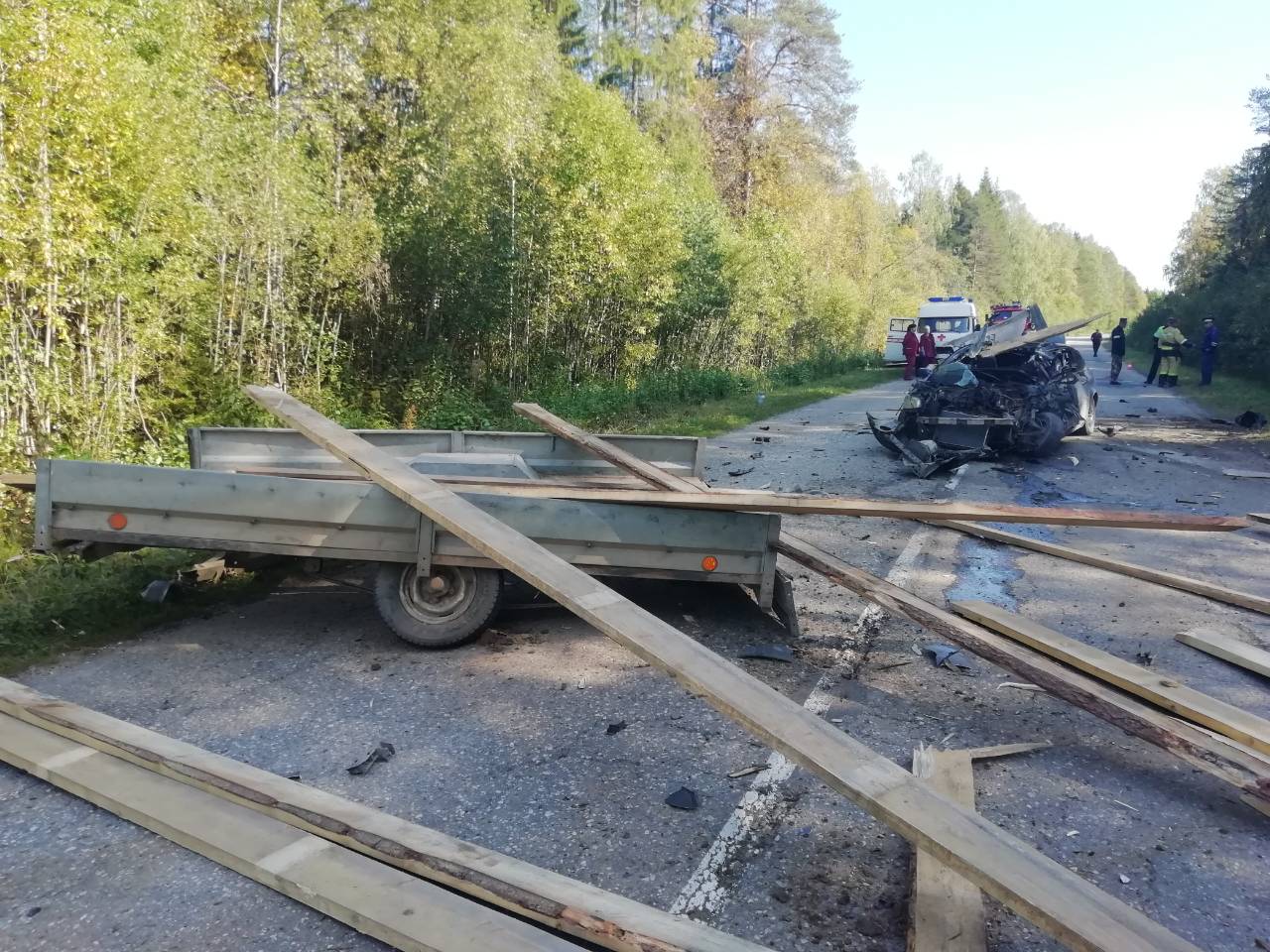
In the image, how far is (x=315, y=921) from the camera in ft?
8.09

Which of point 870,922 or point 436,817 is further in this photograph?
point 436,817

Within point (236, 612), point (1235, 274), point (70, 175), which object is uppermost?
point (1235, 274)

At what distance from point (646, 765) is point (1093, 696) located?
2.01 meters

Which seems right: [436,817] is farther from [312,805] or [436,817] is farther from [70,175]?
[70,175]

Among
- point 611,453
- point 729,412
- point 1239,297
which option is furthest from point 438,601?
point 1239,297

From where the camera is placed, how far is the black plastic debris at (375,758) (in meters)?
3.37

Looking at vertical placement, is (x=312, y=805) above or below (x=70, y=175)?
below

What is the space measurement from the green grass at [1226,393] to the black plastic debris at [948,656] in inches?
620

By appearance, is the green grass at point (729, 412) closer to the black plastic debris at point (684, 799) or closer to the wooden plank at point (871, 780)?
the wooden plank at point (871, 780)

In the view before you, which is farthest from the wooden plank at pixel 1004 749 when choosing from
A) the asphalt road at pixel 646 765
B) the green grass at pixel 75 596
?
the green grass at pixel 75 596

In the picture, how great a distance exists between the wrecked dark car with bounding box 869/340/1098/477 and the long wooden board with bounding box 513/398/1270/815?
6.24 meters

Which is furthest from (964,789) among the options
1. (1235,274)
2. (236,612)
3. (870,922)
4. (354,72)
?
(1235,274)

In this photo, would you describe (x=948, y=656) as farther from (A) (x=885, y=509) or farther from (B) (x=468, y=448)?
(B) (x=468, y=448)

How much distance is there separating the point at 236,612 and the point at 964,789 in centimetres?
429
